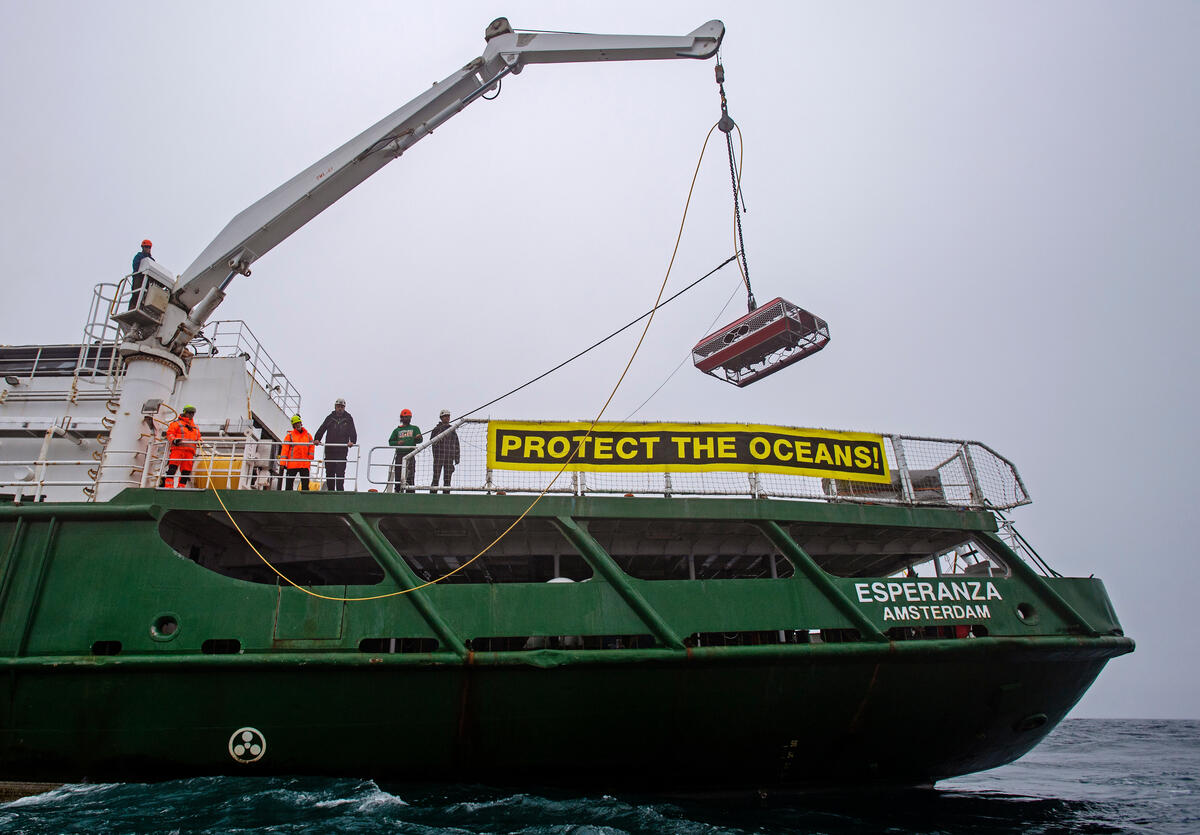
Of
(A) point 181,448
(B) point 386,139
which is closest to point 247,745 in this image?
(A) point 181,448

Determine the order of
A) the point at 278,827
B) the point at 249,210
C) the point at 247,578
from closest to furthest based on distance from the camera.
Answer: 1. the point at 278,827
2. the point at 247,578
3. the point at 249,210

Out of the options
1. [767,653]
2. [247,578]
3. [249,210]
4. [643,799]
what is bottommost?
[643,799]

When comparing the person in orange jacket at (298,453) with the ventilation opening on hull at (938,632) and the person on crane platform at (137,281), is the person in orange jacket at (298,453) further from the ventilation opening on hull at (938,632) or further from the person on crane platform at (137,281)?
the ventilation opening on hull at (938,632)

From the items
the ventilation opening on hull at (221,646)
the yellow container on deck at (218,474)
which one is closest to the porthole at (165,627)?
the ventilation opening on hull at (221,646)

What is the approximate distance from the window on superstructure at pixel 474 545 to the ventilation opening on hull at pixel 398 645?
30.0 inches

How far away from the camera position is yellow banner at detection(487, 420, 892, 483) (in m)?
8.34

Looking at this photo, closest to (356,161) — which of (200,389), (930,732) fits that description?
(200,389)

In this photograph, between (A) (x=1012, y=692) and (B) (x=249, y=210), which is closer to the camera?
(A) (x=1012, y=692)

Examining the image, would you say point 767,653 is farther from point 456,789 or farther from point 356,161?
point 356,161

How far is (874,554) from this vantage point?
9.66 metres

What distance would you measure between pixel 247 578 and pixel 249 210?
17.8 feet

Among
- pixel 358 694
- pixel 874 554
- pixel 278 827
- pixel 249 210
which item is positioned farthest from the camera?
pixel 249 210

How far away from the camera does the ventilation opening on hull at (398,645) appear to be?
739 centimetres

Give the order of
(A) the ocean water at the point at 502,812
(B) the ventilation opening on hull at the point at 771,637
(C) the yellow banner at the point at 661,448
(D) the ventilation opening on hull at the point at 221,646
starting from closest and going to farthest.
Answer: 1. (A) the ocean water at the point at 502,812
2. (D) the ventilation opening on hull at the point at 221,646
3. (B) the ventilation opening on hull at the point at 771,637
4. (C) the yellow banner at the point at 661,448
